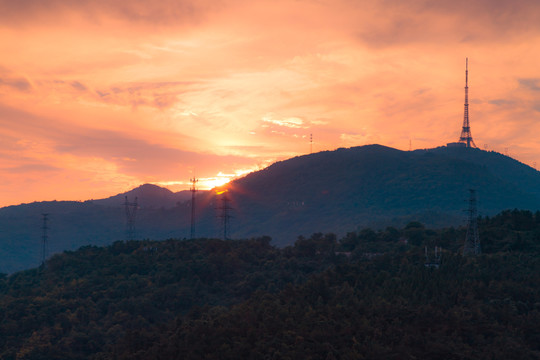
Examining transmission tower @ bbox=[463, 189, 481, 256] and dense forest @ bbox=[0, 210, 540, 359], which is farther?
transmission tower @ bbox=[463, 189, 481, 256]

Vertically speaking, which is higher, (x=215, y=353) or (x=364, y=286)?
(x=364, y=286)

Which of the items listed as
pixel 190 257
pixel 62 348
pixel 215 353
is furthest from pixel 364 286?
pixel 190 257

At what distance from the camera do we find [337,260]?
112688mm

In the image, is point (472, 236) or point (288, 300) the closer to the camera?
point (288, 300)

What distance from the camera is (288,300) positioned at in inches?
3002

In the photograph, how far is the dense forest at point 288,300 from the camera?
5862 centimetres

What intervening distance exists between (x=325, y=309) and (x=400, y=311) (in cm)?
910

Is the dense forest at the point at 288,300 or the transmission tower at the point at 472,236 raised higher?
the transmission tower at the point at 472,236

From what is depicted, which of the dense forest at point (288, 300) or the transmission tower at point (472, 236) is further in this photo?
the transmission tower at point (472, 236)

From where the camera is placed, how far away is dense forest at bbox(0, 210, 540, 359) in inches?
2308

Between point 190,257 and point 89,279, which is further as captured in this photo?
point 190,257

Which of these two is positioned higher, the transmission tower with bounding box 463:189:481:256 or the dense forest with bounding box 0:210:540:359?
the transmission tower with bounding box 463:189:481:256

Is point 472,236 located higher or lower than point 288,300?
higher

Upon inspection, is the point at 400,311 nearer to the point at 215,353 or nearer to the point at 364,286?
the point at 364,286
